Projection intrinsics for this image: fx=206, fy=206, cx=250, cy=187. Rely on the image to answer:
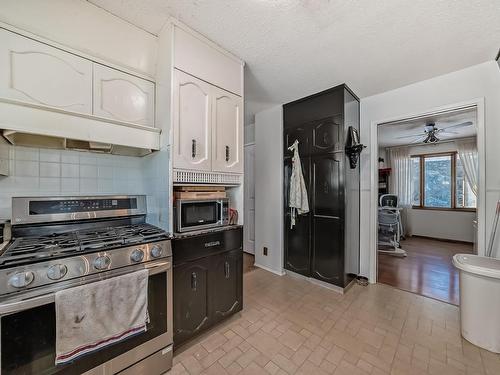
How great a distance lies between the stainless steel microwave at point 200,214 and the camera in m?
1.54

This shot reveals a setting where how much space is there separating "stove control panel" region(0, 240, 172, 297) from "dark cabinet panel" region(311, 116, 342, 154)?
2088 mm

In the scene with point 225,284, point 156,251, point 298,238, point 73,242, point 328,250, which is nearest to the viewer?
point 73,242

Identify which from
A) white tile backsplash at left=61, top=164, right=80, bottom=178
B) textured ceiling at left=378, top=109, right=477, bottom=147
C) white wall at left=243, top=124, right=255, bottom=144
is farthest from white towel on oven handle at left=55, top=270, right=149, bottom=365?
textured ceiling at left=378, top=109, right=477, bottom=147

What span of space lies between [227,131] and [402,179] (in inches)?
217

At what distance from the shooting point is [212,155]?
5.66 ft

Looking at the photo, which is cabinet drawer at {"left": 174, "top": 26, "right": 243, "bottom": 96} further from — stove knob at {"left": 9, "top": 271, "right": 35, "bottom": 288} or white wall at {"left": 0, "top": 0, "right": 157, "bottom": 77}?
stove knob at {"left": 9, "top": 271, "right": 35, "bottom": 288}

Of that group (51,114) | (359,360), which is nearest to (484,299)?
(359,360)

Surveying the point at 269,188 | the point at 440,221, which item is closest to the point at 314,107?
the point at 269,188

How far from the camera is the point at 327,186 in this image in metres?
2.52

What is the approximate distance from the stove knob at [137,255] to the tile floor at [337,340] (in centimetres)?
82

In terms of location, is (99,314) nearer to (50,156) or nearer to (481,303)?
(50,156)

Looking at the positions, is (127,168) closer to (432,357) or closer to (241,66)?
(241,66)

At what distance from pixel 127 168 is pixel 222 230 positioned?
100cm

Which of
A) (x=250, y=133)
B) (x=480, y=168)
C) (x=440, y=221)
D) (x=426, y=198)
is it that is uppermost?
(x=250, y=133)
